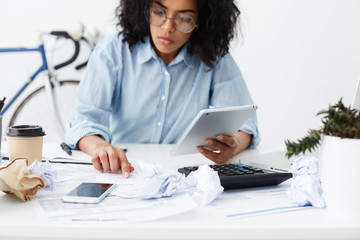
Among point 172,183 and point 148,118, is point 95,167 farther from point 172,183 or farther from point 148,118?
point 148,118

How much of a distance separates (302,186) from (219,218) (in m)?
0.16

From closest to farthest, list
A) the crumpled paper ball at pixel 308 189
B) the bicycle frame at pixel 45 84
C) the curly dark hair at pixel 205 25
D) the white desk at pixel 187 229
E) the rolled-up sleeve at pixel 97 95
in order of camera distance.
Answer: the white desk at pixel 187 229
the crumpled paper ball at pixel 308 189
the rolled-up sleeve at pixel 97 95
the curly dark hair at pixel 205 25
the bicycle frame at pixel 45 84

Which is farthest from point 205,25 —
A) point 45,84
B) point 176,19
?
point 45,84

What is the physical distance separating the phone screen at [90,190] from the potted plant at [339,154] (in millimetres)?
286

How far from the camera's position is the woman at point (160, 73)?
1.34 metres

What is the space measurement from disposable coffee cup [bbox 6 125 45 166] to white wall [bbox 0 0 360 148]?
81.9 inches

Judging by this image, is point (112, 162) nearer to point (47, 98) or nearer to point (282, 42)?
point (47, 98)

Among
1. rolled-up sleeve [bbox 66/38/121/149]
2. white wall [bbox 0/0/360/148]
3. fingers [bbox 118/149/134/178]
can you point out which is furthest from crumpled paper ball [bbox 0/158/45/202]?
white wall [bbox 0/0/360/148]

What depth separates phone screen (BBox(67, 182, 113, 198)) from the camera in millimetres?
590

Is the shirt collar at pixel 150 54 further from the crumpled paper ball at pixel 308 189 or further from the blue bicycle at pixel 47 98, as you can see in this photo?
the blue bicycle at pixel 47 98

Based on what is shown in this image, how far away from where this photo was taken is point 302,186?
0.61m

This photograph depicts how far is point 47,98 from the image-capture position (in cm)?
276

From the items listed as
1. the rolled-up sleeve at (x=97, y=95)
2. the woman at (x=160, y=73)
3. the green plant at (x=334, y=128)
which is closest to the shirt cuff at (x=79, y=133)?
the rolled-up sleeve at (x=97, y=95)

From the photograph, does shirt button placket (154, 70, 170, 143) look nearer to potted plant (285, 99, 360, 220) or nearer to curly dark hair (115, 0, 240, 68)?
curly dark hair (115, 0, 240, 68)
